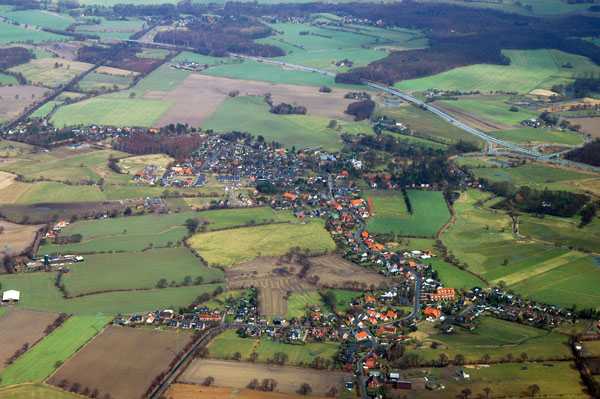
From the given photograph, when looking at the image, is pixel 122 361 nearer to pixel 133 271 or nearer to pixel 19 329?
pixel 19 329

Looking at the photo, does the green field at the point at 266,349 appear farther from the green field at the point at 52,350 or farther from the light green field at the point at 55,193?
the light green field at the point at 55,193

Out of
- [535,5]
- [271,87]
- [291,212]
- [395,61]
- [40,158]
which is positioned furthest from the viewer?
[535,5]

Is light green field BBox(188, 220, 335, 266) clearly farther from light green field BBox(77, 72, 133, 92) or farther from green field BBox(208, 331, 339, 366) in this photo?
light green field BBox(77, 72, 133, 92)

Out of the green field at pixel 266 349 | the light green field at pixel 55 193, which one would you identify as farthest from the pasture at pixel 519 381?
the light green field at pixel 55 193

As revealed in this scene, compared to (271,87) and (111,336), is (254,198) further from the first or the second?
(271,87)

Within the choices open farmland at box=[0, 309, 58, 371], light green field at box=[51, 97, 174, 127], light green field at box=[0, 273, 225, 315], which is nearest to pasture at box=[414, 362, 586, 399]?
light green field at box=[0, 273, 225, 315]

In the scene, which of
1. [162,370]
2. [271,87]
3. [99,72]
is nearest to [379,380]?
[162,370]
